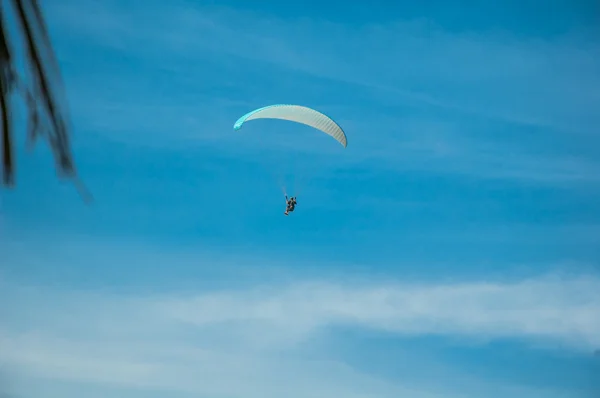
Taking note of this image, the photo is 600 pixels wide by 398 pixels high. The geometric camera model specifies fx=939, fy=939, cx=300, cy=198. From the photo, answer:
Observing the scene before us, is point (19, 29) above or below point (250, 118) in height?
below

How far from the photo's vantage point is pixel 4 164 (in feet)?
12.0

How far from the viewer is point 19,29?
12.2ft

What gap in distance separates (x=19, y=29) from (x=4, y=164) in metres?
0.54

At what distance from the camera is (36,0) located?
3.74 metres

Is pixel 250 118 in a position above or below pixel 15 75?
above

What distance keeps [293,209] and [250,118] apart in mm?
9772

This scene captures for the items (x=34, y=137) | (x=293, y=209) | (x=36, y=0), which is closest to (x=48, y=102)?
(x=34, y=137)

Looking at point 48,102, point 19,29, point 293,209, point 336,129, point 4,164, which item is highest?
point 336,129

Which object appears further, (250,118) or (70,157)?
(250,118)

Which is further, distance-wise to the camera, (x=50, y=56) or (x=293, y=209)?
(x=293, y=209)

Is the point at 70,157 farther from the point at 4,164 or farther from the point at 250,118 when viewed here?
the point at 250,118

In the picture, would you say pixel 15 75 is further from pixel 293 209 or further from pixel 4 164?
pixel 293 209

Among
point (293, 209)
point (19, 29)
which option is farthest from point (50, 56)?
point (293, 209)

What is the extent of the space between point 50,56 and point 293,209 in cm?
7476
